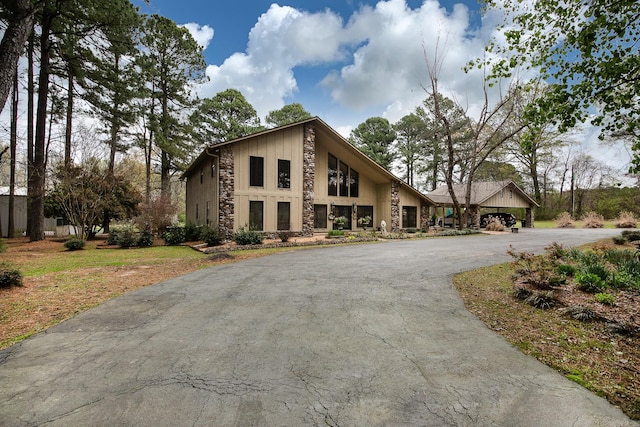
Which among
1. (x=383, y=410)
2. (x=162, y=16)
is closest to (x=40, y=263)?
(x=383, y=410)

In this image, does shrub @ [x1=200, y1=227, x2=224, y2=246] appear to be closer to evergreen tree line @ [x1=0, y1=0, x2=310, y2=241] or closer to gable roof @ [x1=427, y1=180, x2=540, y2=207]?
evergreen tree line @ [x1=0, y1=0, x2=310, y2=241]

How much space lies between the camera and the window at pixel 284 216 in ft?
56.7

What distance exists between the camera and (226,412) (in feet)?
7.60

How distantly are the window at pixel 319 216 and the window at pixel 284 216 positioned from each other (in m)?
2.52

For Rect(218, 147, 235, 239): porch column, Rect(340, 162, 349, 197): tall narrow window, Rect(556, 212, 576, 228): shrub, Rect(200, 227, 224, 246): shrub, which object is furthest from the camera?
Rect(556, 212, 576, 228): shrub

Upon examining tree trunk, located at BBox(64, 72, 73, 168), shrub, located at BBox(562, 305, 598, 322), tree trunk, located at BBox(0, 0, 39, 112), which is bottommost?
shrub, located at BBox(562, 305, 598, 322)

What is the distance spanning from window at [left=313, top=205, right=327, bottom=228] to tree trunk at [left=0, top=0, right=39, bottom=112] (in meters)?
15.4

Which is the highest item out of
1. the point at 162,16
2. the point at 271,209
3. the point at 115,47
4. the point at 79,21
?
the point at 162,16

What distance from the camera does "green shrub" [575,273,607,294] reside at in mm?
5599

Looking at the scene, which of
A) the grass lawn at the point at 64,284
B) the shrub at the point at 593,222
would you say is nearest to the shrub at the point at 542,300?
the grass lawn at the point at 64,284

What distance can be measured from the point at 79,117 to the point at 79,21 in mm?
6688

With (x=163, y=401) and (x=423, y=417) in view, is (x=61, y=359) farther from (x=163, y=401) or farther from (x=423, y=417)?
(x=423, y=417)

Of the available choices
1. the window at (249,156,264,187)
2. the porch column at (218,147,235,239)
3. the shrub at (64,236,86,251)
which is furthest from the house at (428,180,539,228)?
the shrub at (64,236,86,251)

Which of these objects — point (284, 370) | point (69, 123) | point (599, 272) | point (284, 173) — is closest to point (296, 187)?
point (284, 173)
